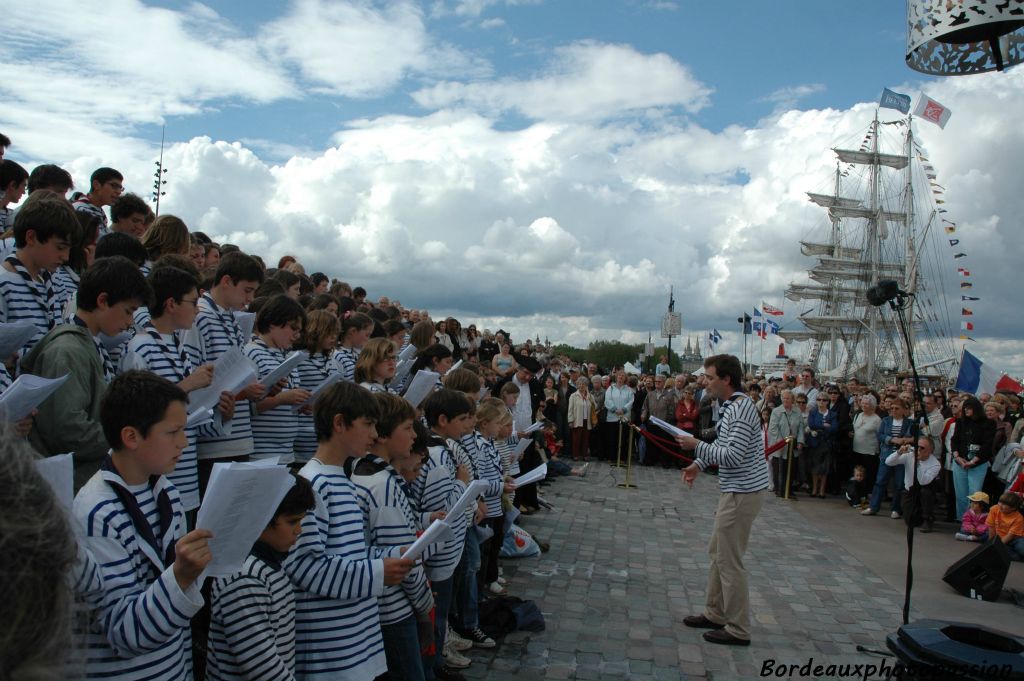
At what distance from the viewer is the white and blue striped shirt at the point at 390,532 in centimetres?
363

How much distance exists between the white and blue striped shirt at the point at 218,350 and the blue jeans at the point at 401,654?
144 centimetres

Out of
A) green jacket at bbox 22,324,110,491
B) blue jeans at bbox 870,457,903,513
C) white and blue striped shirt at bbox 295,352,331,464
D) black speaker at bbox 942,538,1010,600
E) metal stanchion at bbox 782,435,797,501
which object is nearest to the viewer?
green jacket at bbox 22,324,110,491

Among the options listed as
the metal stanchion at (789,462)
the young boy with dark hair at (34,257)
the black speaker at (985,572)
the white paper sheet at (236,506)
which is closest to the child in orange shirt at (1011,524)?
the black speaker at (985,572)

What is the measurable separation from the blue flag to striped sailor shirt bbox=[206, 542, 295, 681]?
4173cm

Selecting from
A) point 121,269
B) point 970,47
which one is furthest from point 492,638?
point 970,47

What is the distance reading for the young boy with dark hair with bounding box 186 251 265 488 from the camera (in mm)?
4410

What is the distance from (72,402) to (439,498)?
85.6 inches

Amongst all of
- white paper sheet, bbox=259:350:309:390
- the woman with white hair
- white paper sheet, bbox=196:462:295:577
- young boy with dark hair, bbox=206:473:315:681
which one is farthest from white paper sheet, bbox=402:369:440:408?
the woman with white hair

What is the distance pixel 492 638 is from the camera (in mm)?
5754

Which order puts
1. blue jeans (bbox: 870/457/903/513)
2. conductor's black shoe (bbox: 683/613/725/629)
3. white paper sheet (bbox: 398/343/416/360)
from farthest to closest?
1. blue jeans (bbox: 870/457/903/513)
2. white paper sheet (bbox: 398/343/416/360)
3. conductor's black shoe (bbox: 683/613/725/629)

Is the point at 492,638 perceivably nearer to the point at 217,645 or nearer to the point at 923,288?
the point at 217,645

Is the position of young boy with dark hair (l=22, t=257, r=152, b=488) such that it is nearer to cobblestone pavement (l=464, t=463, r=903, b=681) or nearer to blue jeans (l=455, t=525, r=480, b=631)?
blue jeans (l=455, t=525, r=480, b=631)

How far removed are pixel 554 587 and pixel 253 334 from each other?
3.88m

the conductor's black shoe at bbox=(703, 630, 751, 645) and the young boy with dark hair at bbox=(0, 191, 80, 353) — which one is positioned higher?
the young boy with dark hair at bbox=(0, 191, 80, 353)
